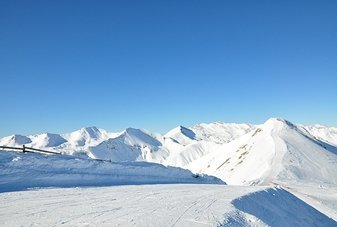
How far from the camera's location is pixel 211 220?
14.4m

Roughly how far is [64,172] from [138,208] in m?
9.93

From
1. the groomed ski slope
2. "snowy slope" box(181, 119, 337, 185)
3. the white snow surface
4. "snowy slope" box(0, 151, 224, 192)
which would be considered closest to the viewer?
the groomed ski slope

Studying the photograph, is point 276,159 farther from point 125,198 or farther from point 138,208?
point 138,208

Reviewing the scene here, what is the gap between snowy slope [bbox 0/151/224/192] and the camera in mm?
21000

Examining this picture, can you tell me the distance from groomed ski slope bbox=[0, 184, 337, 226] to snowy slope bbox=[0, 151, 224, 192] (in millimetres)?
2542

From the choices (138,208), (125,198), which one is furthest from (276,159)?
(138,208)

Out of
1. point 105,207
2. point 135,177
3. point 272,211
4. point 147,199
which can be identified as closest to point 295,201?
point 272,211

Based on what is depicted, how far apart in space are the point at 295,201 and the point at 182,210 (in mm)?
15169

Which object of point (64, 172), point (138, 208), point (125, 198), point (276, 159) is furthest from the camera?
point (276, 159)

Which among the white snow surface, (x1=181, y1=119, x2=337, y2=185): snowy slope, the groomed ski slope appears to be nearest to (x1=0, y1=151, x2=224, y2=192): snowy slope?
the white snow surface

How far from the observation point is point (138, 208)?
15516mm

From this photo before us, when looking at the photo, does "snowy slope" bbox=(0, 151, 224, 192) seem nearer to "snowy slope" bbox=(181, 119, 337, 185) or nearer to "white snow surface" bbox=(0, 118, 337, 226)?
"white snow surface" bbox=(0, 118, 337, 226)

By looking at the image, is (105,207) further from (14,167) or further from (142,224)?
(14,167)

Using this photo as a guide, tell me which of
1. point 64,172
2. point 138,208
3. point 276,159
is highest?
point 276,159
